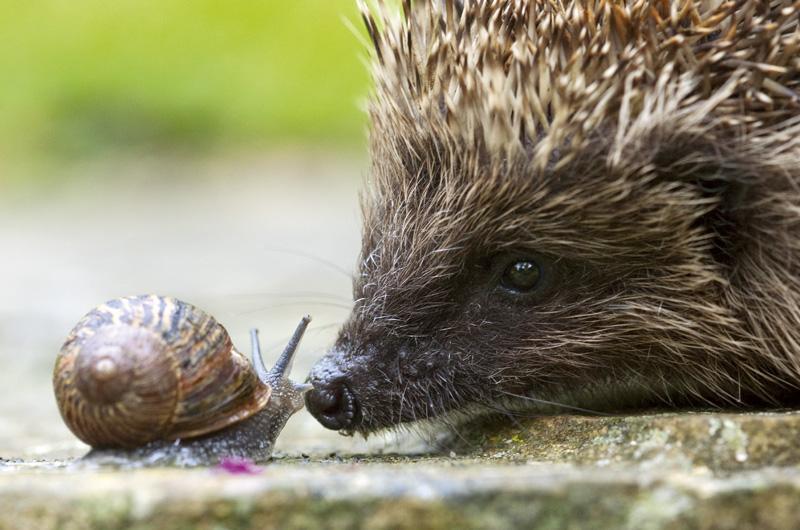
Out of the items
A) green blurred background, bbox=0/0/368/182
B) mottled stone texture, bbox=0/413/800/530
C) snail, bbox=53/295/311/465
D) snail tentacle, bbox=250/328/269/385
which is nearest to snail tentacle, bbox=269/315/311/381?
snail tentacle, bbox=250/328/269/385

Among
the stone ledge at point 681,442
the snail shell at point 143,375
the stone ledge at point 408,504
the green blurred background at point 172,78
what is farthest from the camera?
the green blurred background at point 172,78

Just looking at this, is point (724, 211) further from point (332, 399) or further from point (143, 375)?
point (143, 375)

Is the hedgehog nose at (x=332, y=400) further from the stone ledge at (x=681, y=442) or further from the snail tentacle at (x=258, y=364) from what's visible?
the stone ledge at (x=681, y=442)

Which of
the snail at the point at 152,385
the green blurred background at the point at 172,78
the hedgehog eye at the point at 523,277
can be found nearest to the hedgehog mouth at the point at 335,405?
the snail at the point at 152,385

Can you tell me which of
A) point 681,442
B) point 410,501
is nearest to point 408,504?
point 410,501

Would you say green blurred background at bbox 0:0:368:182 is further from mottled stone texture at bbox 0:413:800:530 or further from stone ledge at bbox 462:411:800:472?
mottled stone texture at bbox 0:413:800:530

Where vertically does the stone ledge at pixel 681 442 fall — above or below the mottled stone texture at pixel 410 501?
below

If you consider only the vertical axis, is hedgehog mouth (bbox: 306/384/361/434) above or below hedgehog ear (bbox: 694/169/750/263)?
below

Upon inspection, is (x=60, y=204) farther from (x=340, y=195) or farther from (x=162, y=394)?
(x=162, y=394)
